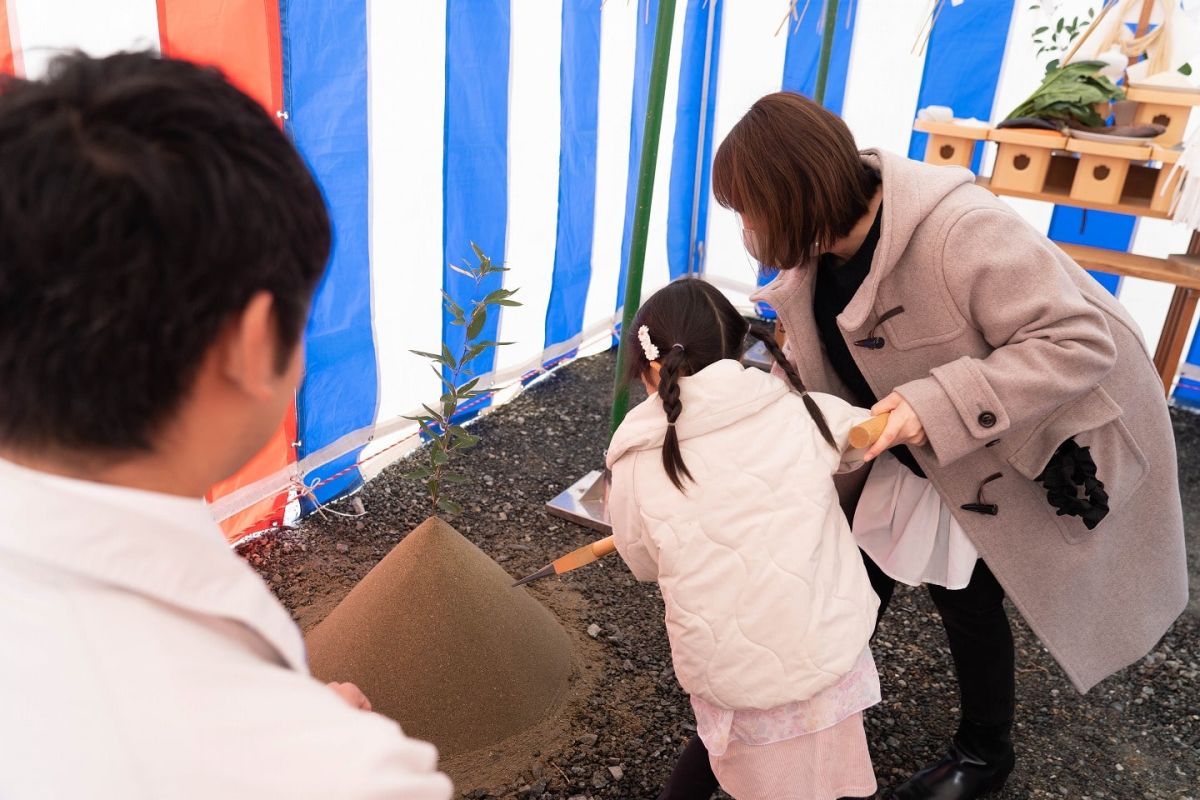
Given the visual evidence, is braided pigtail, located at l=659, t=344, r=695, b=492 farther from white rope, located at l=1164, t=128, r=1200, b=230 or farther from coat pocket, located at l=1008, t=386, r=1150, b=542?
white rope, located at l=1164, t=128, r=1200, b=230

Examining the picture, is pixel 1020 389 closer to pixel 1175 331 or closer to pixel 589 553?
pixel 589 553

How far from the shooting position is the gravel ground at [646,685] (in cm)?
204

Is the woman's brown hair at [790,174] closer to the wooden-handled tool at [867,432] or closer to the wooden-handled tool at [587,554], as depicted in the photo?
the wooden-handled tool at [867,432]

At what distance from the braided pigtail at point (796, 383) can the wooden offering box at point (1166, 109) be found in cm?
226

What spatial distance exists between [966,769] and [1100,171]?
2.23m

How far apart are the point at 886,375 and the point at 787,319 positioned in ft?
0.72

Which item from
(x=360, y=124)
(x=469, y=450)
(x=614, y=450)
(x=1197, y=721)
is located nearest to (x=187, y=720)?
(x=614, y=450)

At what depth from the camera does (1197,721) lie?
92.0 inches

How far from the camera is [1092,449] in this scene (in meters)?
1.70

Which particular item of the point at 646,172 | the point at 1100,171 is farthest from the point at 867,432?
the point at 1100,171

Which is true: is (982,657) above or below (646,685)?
above

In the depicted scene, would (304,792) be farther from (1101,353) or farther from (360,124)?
(360,124)

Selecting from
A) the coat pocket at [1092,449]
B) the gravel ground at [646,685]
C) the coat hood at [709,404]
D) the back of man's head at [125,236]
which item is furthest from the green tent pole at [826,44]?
the back of man's head at [125,236]

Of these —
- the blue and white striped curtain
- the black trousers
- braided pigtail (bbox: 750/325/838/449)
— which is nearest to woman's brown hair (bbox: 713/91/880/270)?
braided pigtail (bbox: 750/325/838/449)
